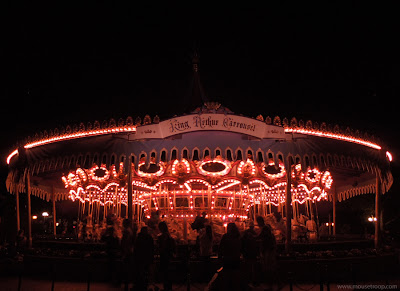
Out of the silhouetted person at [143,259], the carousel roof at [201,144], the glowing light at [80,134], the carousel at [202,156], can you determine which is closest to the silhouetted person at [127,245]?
the silhouetted person at [143,259]

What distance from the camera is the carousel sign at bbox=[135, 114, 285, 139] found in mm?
13438

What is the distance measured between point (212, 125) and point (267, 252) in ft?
14.2

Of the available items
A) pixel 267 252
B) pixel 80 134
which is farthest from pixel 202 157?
pixel 267 252

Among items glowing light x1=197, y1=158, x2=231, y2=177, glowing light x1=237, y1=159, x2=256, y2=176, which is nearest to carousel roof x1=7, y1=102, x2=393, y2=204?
glowing light x1=197, y1=158, x2=231, y2=177

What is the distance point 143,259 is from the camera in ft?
32.6

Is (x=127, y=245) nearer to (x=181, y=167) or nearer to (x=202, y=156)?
(x=202, y=156)

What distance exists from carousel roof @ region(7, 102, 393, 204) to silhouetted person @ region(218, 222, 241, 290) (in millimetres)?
5020

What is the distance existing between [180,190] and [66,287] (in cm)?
937

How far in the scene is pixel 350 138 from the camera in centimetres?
1552

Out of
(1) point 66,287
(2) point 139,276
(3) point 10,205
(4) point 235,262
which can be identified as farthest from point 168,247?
(3) point 10,205

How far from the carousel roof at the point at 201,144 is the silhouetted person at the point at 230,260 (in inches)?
198

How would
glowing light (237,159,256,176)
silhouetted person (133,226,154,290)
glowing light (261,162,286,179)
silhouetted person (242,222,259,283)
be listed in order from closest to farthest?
silhouetted person (133,226,154,290), silhouetted person (242,222,259,283), glowing light (237,159,256,176), glowing light (261,162,286,179)

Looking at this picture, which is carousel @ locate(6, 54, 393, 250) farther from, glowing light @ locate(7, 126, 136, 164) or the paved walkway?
the paved walkway

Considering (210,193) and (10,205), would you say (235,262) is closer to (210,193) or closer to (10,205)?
(210,193)
